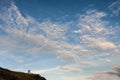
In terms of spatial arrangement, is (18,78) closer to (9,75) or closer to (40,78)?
(9,75)

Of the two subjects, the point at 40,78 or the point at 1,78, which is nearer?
the point at 1,78

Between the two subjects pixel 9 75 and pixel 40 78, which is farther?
pixel 40 78

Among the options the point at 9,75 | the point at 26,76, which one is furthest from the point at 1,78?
the point at 26,76

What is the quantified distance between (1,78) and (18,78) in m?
15.7

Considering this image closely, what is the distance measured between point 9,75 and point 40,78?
37.1 meters

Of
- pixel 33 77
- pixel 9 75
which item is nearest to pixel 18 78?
pixel 9 75

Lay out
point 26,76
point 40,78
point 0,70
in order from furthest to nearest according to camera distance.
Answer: point 40,78 → point 26,76 → point 0,70

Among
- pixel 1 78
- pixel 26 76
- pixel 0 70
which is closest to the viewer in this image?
pixel 1 78

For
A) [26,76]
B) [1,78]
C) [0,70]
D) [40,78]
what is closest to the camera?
[1,78]

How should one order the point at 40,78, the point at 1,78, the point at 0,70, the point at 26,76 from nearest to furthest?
1. the point at 1,78
2. the point at 0,70
3. the point at 26,76
4. the point at 40,78

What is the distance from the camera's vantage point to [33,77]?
633 ft

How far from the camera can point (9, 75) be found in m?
170

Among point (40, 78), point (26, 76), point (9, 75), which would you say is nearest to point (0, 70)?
point (9, 75)

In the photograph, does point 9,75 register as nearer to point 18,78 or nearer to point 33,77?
point 18,78
